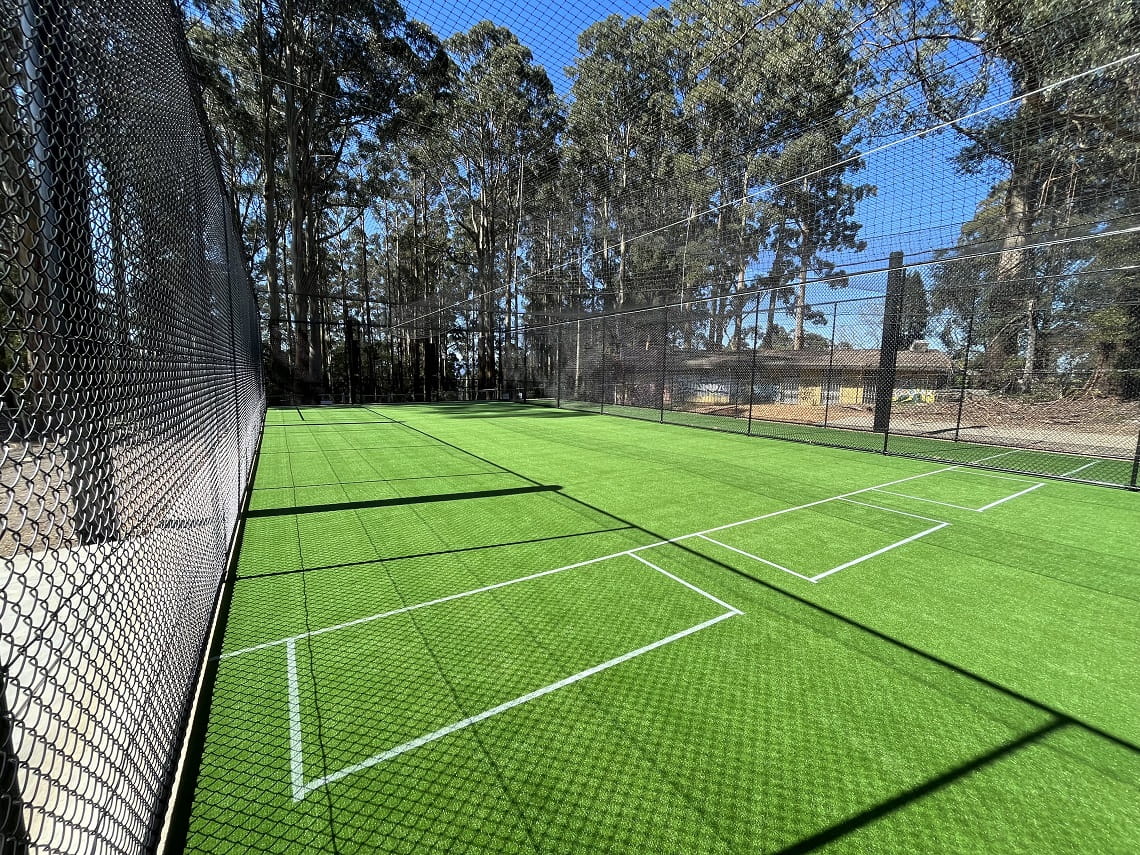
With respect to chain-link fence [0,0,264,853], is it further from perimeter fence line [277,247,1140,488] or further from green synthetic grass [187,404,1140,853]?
perimeter fence line [277,247,1140,488]

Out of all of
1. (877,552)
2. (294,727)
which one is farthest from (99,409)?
(877,552)

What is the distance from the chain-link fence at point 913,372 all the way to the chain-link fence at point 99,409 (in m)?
9.15

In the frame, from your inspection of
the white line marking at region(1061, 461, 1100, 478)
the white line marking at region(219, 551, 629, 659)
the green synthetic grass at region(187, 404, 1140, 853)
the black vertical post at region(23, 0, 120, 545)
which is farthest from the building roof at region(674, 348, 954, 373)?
the black vertical post at region(23, 0, 120, 545)

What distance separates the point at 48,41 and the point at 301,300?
18.6m

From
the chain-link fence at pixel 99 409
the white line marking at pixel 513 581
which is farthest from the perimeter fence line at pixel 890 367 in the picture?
the chain-link fence at pixel 99 409

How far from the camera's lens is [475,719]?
1888 mm

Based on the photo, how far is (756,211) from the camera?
1995 centimetres

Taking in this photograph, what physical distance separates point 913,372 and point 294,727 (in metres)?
15.2

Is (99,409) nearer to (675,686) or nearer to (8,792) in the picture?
(8,792)

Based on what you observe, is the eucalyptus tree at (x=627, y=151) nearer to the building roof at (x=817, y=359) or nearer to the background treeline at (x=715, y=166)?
the background treeline at (x=715, y=166)

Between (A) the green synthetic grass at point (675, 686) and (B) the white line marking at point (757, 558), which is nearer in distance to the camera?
(A) the green synthetic grass at point (675, 686)

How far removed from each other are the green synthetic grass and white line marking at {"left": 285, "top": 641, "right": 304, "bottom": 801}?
0.01 m

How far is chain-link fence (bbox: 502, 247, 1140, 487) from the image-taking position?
9.30m

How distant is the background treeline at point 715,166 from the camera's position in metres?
10.4
